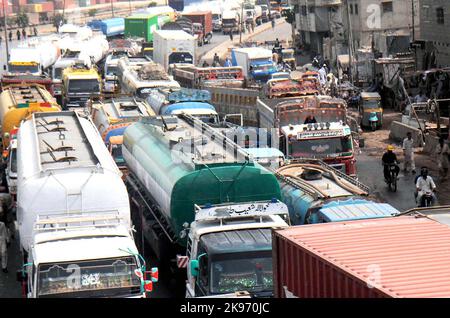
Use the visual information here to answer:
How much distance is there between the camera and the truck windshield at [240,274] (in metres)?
15.9

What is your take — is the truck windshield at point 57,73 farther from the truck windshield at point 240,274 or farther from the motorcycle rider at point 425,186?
the truck windshield at point 240,274

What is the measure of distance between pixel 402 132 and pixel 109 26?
6317 centimetres

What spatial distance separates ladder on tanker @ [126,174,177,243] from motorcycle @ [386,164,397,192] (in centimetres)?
731

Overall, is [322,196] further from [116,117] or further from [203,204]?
[116,117]

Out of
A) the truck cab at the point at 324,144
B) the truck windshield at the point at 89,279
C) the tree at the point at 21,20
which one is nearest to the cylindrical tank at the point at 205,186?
the truck windshield at the point at 89,279

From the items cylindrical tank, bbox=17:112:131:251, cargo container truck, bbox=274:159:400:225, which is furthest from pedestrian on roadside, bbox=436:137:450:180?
cylindrical tank, bbox=17:112:131:251

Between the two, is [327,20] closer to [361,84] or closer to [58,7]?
[361,84]

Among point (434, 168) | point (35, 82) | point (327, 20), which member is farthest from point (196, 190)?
point (327, 20)

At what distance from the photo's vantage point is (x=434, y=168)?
31.6 metres

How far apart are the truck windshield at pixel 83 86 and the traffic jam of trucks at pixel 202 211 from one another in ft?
36.1

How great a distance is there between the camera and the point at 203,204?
63.2 ft

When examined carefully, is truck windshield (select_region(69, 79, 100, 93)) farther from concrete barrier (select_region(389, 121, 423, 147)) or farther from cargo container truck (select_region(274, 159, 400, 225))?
cargo container truck (select_region(274, 159, 400, 225))

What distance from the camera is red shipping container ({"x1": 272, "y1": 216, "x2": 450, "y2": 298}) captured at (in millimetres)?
10266

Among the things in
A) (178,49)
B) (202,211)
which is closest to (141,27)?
(178,49)
